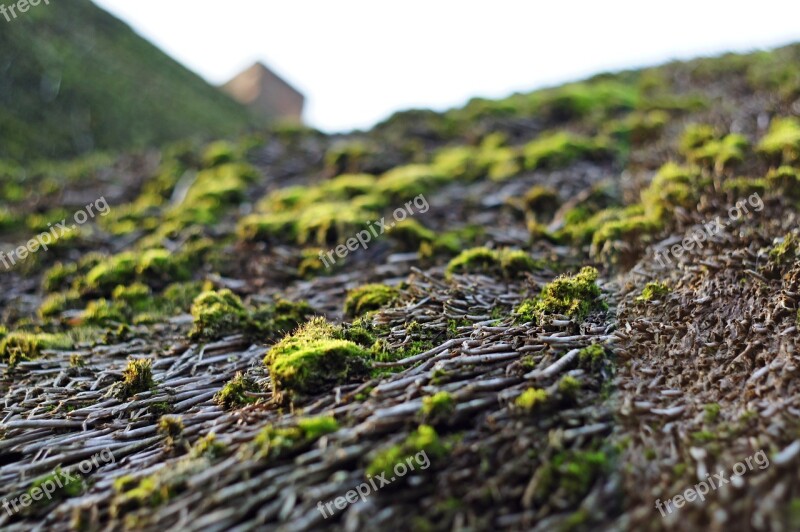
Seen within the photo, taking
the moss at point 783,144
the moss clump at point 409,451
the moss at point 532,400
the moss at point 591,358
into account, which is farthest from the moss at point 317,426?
the moss at point 783,144

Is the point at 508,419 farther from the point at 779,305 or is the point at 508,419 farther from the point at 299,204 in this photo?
the point at 299,204

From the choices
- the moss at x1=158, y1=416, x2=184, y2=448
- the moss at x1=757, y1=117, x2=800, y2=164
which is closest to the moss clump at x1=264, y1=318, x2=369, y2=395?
the moss at x1=158, y1=416, x2=184, y2=448

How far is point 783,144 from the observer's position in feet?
18.3

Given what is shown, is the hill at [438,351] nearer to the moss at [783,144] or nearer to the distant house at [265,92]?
the moss at [783,144]

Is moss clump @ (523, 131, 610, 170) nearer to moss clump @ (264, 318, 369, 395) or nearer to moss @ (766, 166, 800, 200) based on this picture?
moss @ (766, 166, 800, 200)

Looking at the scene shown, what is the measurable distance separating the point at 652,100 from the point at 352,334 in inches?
338

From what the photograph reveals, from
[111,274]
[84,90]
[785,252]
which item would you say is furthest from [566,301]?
[84,90]

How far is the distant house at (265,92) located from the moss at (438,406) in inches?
853

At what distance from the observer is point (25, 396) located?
370 centimetres

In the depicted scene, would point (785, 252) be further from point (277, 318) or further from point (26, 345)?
point (26, 345)

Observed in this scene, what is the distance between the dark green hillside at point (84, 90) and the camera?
37.1ft

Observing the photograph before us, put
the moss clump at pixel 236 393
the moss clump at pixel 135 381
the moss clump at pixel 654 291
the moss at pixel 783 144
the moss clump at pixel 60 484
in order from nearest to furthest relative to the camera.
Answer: the moss clump at pixel 60 484
the moss clump at pixel 236 393
the moss clump at pixel 135 381
the moss clump at pixel 654 291
the moss at pixel 783 144

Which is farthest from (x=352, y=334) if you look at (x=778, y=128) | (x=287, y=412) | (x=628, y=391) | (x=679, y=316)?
(x=778, y=128)

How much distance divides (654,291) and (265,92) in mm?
22663
